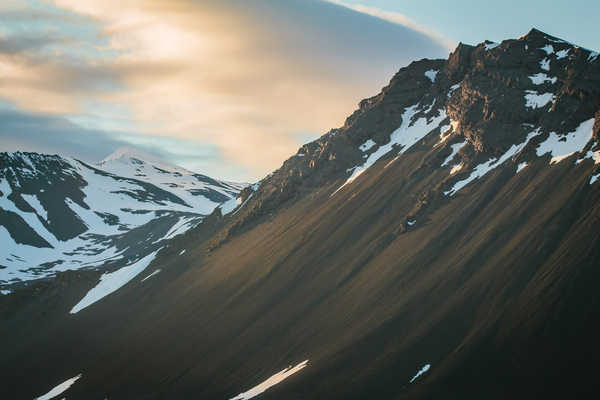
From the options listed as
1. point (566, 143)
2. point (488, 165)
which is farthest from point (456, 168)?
point (566, 143)

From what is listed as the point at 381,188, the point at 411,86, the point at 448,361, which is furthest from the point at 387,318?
the point at 411,86

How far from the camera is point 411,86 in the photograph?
6555 inches

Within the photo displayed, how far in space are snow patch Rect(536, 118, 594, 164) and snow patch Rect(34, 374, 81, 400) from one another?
99871 millimetres

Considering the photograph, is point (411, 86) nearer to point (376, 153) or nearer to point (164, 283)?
point (376, 153)

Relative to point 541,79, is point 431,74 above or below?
above

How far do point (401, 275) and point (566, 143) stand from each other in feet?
124

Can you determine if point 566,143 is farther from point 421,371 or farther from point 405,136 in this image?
point 405,136

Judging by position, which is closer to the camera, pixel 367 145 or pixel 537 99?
pixel 537 99

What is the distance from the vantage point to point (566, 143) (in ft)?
314

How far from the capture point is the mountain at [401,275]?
63500 mm

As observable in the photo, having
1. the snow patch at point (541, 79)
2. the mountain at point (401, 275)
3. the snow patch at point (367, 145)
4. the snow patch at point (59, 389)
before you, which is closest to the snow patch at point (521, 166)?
the mountain at point (401, 275)

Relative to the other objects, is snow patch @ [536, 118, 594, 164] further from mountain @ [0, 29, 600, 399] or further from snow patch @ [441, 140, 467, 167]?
snow patch @ [441, 140, 467, 167]

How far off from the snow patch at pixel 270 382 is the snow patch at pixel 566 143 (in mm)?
55158

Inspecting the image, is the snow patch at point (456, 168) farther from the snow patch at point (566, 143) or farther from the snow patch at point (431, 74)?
the snow patch at point (431, 74)
